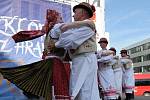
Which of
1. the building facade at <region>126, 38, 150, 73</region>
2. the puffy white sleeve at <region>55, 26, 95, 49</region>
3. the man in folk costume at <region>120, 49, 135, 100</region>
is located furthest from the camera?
the building facade at <region>126, 38, 150, 73</region>

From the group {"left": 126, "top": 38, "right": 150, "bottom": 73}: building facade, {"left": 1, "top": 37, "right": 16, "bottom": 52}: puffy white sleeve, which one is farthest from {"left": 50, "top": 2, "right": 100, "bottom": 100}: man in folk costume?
{"left": 126, "top": 38, "right": 150, "bottom": 73}: building facade

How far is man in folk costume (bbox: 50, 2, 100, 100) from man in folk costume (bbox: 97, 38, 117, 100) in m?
3.00

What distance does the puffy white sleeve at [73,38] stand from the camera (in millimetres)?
3836

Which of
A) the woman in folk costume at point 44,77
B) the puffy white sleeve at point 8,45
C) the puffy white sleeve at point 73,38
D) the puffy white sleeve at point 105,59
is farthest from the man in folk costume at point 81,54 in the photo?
the puffy white sleeve at point 8,45

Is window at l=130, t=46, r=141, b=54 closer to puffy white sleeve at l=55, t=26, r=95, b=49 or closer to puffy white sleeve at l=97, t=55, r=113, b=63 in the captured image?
puffy white sleeve at l=97, t=55, r=113, b=63

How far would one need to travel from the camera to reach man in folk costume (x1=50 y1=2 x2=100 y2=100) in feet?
12.7

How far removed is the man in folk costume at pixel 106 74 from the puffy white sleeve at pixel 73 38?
123 inches

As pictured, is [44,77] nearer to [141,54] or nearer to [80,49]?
[80,49]

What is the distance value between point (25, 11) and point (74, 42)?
409 centimetres

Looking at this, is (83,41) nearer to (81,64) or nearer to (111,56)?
(81,64)

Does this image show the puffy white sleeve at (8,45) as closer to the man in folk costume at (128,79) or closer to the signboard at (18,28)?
the signboard at (18,28)

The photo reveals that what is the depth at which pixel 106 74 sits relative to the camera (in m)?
7.18

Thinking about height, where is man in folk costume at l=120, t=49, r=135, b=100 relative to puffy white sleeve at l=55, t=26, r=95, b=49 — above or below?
below

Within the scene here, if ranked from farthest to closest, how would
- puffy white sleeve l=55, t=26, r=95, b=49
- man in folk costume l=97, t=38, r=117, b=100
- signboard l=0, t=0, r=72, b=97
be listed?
signboard l=0, t=0, r=72, b=97
man in folk costume l=97, t=38, r=117, b=100
puffy white sleeve l=55, t=26, r=95, b=49
